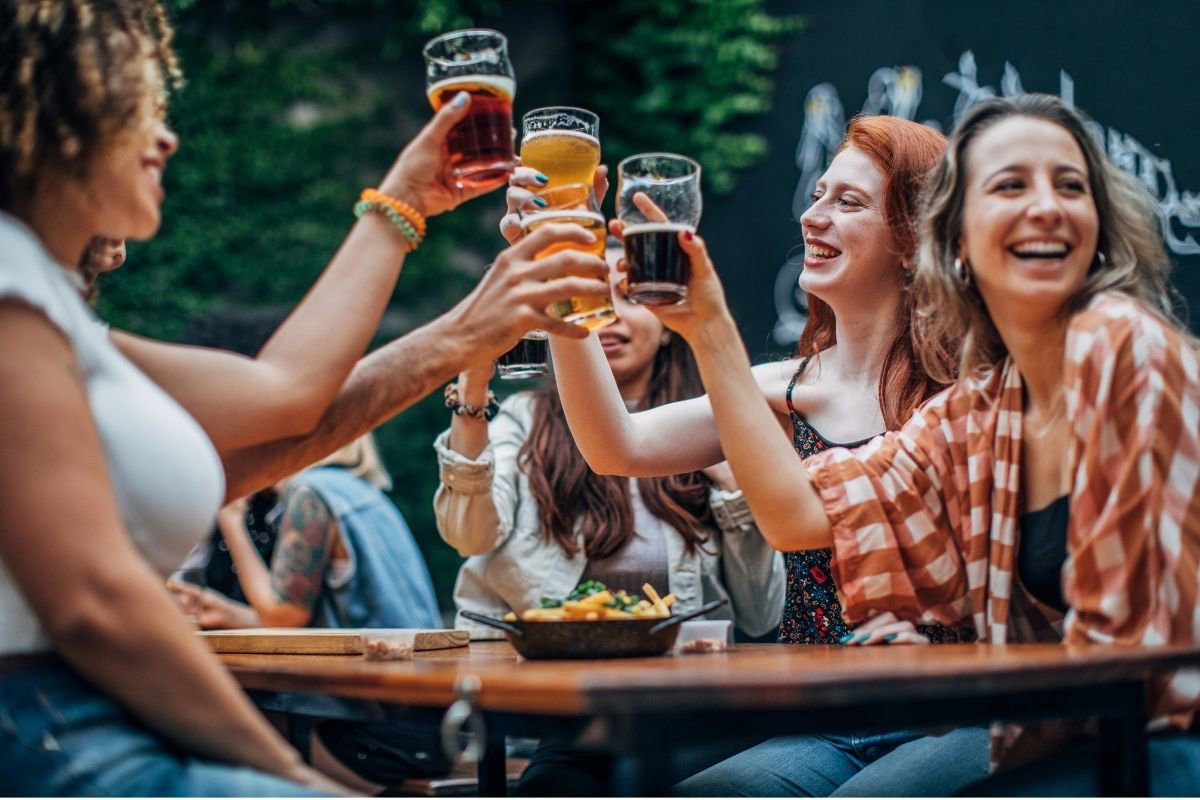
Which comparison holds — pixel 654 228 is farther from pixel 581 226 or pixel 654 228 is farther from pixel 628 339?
pixel 628 339

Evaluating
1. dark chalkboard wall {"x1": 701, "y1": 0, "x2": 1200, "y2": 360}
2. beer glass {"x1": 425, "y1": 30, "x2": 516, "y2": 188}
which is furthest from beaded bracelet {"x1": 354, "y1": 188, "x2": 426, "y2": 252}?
dark chalkboard wall {"x1": 701, "y1": 0, "x2": 1200, "y2": 360}

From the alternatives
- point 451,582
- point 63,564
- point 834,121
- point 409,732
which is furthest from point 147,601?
point 451,582

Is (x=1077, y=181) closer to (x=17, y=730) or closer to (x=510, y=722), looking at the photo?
(x=510, y=722)

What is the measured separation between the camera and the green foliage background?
6.51m

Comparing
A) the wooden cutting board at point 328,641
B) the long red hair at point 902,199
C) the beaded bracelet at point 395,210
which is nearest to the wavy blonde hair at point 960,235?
the long red hair at point 902,199

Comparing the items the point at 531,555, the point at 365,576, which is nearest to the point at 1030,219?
the point at 531,555

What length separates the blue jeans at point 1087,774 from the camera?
1.58 meters

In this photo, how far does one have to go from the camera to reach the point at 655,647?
1.72 meters

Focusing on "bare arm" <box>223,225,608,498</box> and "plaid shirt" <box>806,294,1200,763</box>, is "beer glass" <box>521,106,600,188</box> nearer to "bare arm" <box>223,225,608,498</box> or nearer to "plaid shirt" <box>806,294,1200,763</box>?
"bare arm" <box>223,225,608,498</box>

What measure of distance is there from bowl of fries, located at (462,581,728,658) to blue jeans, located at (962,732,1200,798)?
0.48m

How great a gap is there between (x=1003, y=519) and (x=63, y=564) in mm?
1358

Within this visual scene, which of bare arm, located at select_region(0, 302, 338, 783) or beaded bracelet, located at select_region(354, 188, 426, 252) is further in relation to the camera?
beaded bracelet, located at select_region(354, 188, 426, 252)

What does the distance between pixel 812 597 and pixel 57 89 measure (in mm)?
1697

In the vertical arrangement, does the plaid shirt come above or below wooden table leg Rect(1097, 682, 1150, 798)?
above
